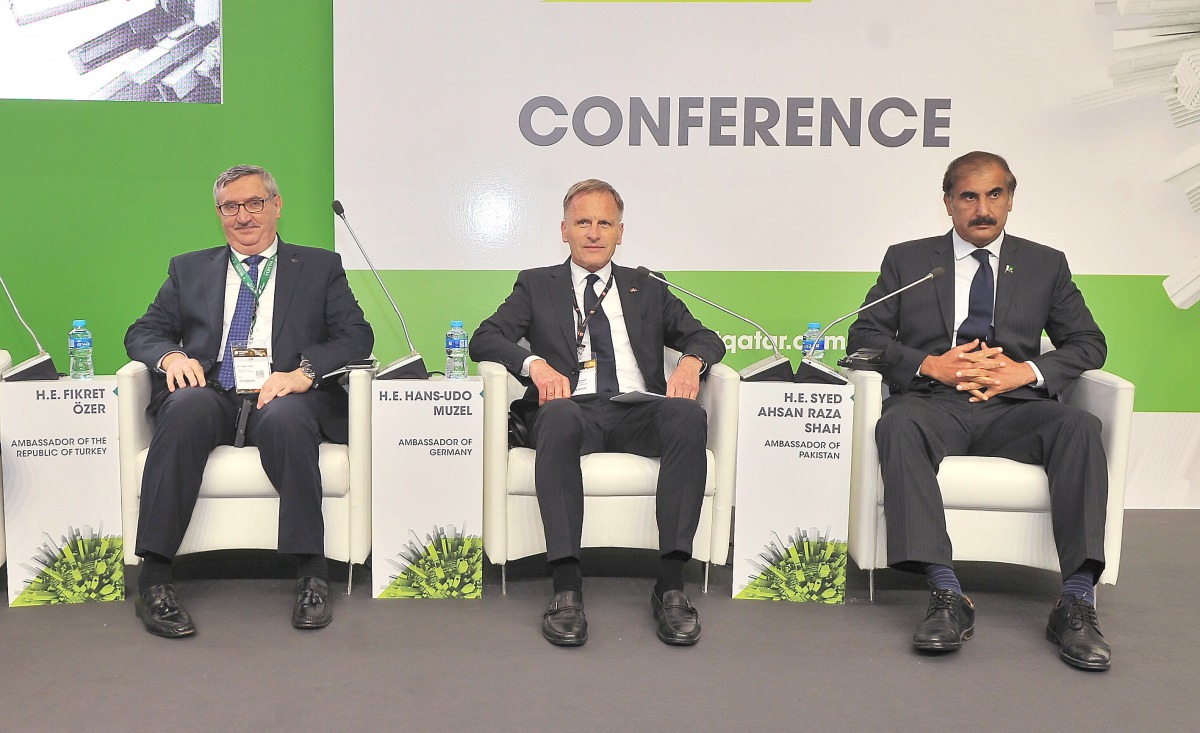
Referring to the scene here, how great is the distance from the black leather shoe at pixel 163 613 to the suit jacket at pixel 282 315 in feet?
2.08

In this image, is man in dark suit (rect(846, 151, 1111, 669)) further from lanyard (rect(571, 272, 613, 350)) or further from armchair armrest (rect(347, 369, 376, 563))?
armchair armrest (rect(347, 369, 376, 563))

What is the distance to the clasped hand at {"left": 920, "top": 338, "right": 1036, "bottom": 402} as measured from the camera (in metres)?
3.06

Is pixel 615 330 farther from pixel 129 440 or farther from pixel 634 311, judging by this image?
pixel 129 440

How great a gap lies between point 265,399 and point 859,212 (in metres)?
2.37

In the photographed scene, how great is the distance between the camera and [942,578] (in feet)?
9.16

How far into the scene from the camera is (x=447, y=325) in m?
4.05

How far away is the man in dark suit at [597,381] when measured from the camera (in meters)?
2.83

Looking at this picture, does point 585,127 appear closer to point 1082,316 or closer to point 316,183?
point 316,183

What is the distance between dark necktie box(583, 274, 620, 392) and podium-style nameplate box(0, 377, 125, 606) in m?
1.41

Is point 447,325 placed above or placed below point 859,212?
below

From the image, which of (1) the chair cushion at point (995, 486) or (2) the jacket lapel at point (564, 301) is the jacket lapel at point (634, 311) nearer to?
(2) the jacket lapel at point (564, 301)

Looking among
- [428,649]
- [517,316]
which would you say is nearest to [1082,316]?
[517,316]

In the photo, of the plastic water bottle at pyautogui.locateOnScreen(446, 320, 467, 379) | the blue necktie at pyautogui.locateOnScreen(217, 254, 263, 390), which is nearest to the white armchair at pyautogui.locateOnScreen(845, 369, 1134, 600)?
the plastic water bottle at pyautogui.locateOnScreen(446, 320, 467, 379)

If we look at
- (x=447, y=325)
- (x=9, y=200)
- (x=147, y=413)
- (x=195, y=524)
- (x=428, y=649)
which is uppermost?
(x=9, y=200)
